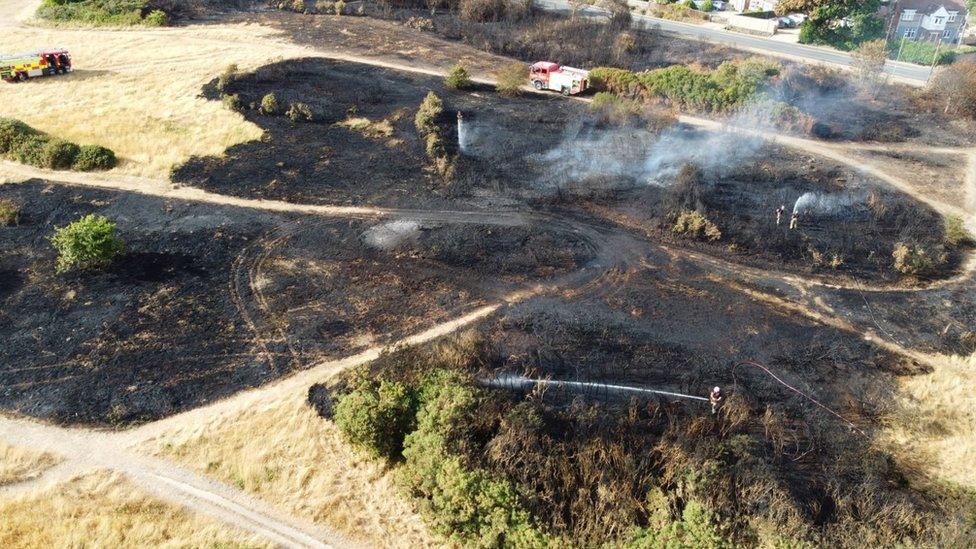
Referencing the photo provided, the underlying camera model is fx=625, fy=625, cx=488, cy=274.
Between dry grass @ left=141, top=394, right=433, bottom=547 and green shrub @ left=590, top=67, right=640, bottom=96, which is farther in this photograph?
green shrub @ left=590, top=67, right=640, bottom=96

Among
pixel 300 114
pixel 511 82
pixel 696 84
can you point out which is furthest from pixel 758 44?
pixel 300 114

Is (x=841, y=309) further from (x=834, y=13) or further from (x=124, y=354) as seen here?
(x=834, y=13)

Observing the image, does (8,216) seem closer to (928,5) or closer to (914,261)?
(914,261)

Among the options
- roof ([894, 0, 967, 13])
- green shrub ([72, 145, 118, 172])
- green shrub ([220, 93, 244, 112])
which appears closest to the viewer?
green shrub ([72, 145, 118, 172])

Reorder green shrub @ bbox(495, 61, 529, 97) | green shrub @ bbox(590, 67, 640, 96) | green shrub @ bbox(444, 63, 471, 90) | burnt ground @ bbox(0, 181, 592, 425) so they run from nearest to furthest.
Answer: burnt ground @ bbox(0, 181, 592, 425), green shrub @ bbox(495, 61, 529, 97), green shrub @ bbox(590, 67, 640, 96), green shrub @ bbox(444, 63, 471, 90)

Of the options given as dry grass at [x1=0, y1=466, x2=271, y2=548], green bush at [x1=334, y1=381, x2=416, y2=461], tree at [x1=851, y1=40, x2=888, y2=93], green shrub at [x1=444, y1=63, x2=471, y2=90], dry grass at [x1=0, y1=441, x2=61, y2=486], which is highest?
tree at [x1=851, y1=40, x2=888, y2=93]

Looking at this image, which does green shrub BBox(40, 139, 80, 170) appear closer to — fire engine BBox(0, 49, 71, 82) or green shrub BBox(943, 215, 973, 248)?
fire engine BBox(0, 49, 71, 82)

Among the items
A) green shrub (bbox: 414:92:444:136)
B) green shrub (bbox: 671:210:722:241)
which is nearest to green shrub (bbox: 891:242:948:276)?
green shrub (bbox: 671:210:722:241)
